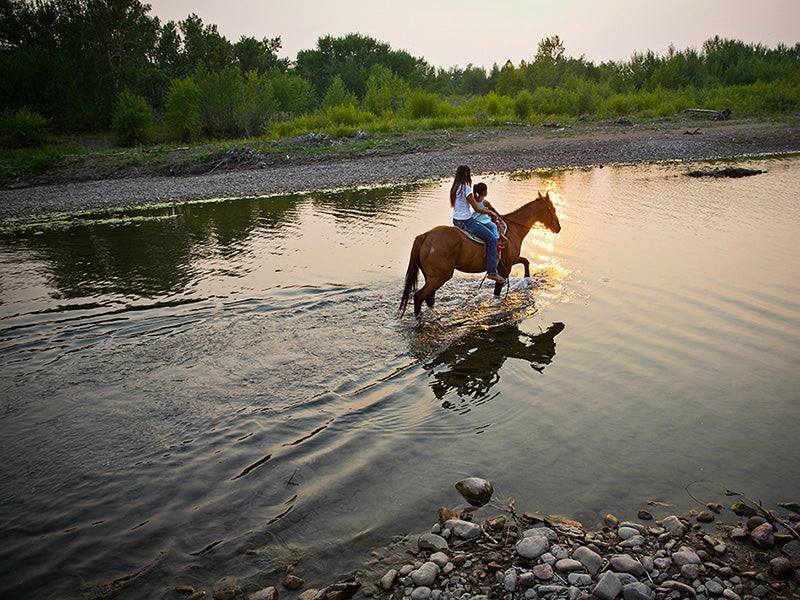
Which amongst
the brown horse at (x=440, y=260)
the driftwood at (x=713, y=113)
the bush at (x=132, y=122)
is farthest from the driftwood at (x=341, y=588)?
the bush at (x=132, y=122)

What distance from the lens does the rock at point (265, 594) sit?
3.87 metres

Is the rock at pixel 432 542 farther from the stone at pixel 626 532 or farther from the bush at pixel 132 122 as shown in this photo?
the bush at pixel 132 122

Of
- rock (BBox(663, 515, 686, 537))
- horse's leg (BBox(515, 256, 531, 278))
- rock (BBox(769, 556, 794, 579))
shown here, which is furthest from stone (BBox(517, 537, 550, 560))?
horse's leg (BBox(515, 256, 531, 278))

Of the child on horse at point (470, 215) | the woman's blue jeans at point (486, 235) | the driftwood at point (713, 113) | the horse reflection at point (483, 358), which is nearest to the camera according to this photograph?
the horse reflection at point (483, 358)

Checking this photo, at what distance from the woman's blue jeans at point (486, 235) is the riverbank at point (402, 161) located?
48.6 ft

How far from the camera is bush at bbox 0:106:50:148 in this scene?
118 feet

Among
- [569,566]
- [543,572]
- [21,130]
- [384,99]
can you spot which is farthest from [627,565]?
[384,99]

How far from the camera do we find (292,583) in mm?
4051

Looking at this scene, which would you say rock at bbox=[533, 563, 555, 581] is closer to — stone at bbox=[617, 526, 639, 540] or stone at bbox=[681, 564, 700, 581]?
stone at bbox=[617, 526, 639, 540]

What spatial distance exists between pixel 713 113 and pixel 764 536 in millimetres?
40671

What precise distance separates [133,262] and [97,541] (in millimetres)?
10396

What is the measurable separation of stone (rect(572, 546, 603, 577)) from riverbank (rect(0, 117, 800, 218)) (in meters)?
21.4

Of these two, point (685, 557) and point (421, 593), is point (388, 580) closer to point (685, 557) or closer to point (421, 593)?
point (421, 593)

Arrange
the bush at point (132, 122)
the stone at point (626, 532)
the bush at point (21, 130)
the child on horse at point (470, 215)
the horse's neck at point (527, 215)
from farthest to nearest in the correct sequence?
the bush at point (132, 122)
the bush at point (21, 130)
the horse's neck at point (527, 215)
the child on horse at point (470, 215)
the stone at point (626, 532)
